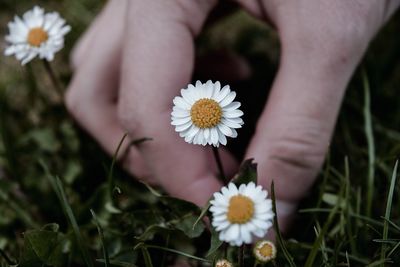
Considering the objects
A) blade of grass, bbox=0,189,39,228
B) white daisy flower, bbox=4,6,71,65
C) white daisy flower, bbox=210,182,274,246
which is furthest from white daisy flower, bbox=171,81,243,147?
blade of grass, bbox=0,189,39,228

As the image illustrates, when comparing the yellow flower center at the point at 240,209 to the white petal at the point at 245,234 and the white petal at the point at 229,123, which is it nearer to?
the white petal at the point at 245,234

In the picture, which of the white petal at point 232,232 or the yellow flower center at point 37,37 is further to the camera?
the yellow flower center at point 37,37

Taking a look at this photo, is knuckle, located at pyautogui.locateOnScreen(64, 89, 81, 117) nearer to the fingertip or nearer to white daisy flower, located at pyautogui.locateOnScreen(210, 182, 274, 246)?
the fingertip

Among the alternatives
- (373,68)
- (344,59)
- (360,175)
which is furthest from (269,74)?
(344,59)

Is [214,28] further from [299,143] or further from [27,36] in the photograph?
[299,143]

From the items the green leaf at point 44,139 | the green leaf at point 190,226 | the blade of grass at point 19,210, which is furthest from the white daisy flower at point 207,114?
the green leaf at point 44,139

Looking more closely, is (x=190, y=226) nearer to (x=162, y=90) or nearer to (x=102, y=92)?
(x=162, y=90)

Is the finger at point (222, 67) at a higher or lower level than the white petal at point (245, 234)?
lower
